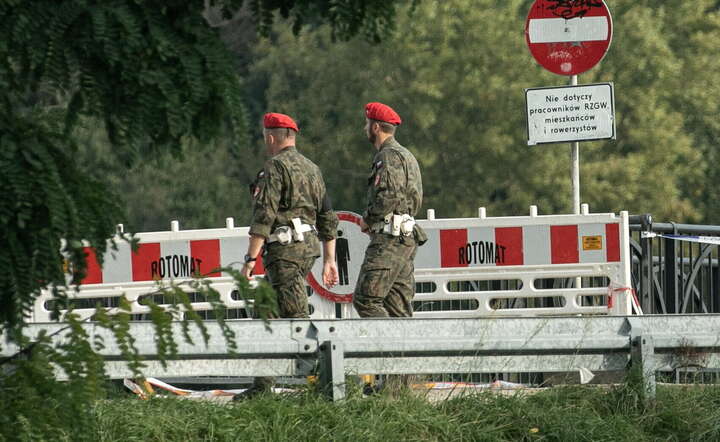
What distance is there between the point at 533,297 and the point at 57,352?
8.14m

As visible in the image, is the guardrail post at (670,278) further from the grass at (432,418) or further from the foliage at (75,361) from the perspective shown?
the foliage at (75,361)

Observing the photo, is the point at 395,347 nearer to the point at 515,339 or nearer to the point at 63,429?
the point at 515,339

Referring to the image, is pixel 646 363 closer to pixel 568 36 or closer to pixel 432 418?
pixel 432 418

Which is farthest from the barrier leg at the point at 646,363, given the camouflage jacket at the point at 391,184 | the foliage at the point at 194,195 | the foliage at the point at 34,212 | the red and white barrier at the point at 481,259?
the foliage at the point at 194,195

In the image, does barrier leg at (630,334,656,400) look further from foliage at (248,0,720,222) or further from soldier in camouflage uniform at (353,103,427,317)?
foliage at (248,0,720,222)

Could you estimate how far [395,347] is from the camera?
7.39m

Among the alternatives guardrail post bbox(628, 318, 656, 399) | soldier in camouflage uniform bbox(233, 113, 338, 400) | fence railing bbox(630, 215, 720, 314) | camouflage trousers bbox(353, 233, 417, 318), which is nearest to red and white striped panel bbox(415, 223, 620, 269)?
fence railing bbox(630, 215, 720, 314)

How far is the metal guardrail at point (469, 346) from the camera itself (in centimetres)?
730

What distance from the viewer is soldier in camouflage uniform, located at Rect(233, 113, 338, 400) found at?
31.2ft

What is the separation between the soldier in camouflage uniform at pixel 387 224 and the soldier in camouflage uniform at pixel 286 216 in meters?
0.34

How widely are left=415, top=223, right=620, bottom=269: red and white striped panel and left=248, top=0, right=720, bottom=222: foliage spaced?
3261 cm

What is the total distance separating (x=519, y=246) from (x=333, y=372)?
5.21 metres

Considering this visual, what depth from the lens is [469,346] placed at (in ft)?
24.2

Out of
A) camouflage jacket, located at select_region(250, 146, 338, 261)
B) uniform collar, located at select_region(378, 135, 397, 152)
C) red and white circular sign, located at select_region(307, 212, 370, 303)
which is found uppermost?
uniform collar, located at select_region(378, 135, 397, 152)
